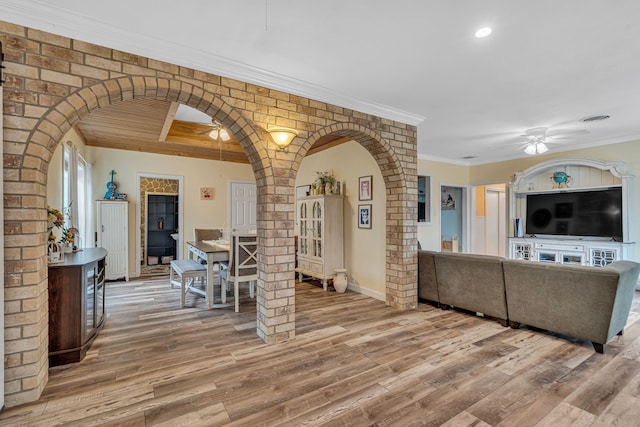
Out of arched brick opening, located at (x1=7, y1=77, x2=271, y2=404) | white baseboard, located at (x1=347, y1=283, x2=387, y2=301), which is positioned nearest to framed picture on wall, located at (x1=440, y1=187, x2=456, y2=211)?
white baseboard, located at (x1=347, y1=283, x2=387, y2=301)

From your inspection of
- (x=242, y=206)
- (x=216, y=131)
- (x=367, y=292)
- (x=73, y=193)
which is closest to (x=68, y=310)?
(x=73, y=193)

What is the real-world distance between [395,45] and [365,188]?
2666 millimetres

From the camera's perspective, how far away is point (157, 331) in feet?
10.6

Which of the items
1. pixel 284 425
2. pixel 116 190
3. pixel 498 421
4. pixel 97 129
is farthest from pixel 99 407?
pixel 116 190

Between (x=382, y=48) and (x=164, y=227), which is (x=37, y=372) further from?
(x=164, y=227)

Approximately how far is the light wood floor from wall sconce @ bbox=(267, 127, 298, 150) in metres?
1.92

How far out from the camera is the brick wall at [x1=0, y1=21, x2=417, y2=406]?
1.95m

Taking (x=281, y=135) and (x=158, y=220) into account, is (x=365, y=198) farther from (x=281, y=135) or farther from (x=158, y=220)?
(x=158, y=220)

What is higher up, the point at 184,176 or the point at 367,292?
the point at 184,176

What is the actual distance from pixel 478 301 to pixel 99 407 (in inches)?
144

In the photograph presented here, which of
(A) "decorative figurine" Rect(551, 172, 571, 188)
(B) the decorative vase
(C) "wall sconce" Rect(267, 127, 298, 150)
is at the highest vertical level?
(C) "wall sconce" Rect(267, 127, 298, 150)

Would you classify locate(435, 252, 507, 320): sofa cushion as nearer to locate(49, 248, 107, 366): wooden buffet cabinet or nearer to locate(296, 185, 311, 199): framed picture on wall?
locate(296, 185, 311, 199): framed picture on wall

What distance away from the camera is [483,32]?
2.13 m

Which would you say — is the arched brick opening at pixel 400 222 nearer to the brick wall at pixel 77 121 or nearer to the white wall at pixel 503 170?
the brick wall at pixel 77 121
